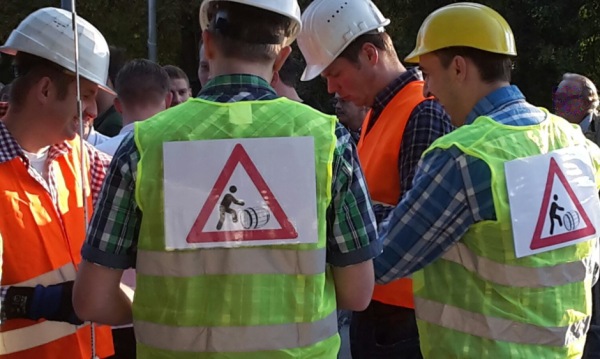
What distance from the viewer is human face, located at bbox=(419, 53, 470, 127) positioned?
9.98 ft

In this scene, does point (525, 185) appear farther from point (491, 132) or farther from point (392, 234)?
point (392, 234)

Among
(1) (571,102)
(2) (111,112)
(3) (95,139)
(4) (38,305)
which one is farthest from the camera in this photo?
(1) (571,102)

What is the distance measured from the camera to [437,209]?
2.72 m

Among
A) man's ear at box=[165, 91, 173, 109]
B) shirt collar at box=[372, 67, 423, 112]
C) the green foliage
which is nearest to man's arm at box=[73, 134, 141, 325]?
shirt collar at box=[372, 67, 423, 112]

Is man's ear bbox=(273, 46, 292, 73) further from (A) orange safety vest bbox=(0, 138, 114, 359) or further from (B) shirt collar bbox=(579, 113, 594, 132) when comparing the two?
(B) shirt collar bbox=(579, 113, 594, 132)

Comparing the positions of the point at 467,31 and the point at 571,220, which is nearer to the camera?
the point at 571,220

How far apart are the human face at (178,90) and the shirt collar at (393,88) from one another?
2.77m

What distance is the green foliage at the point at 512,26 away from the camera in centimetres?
1736

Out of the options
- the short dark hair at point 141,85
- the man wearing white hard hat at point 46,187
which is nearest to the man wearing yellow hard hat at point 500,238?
the man wearing white hard hat at point 46,187

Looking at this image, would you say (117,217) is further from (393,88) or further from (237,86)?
(393,88)

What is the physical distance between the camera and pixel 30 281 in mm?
2746

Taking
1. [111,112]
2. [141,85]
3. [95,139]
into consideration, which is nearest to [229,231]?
[141,85]

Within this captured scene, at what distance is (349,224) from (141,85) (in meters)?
2.64

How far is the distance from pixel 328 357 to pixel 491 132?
887mm
